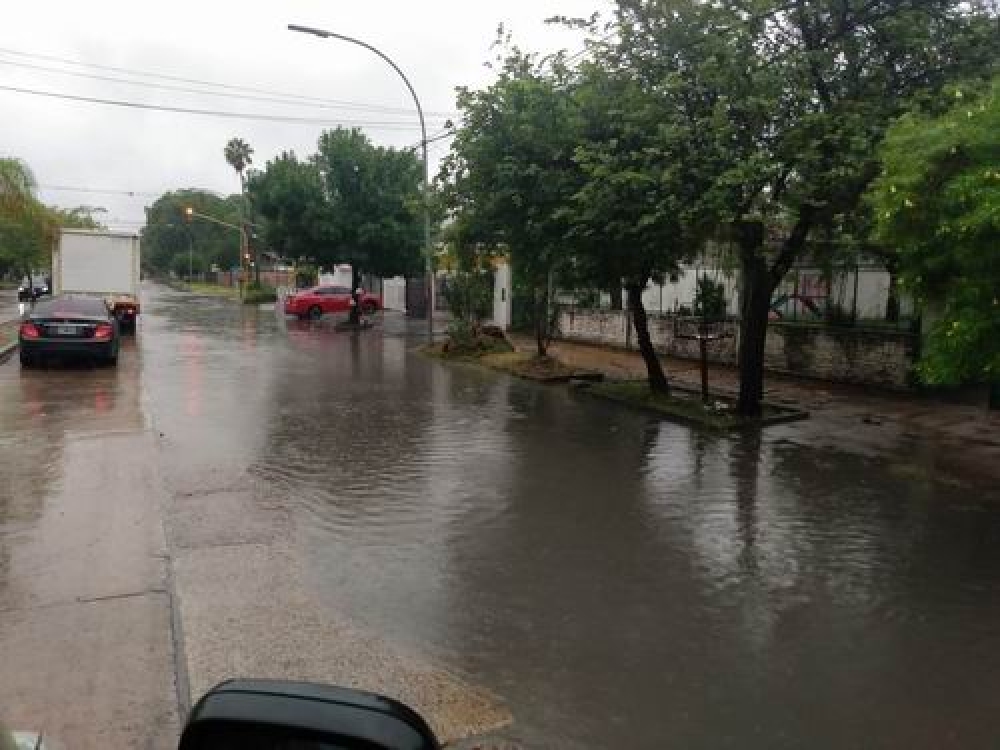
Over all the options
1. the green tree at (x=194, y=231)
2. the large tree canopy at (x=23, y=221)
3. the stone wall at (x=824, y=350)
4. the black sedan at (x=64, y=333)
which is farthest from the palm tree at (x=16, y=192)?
the green tree at (x=194, y=231)

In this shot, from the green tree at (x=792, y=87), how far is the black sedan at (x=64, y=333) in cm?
1136

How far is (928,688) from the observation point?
14.3 ft

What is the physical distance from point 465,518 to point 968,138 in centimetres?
482

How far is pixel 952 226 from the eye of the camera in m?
6.35

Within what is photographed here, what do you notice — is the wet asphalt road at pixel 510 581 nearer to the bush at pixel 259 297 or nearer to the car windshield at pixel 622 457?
the car windshield at pixel 622 457

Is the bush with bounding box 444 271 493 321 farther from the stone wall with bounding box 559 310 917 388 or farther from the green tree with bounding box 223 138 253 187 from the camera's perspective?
the green tree with bounding box 223 138 253 187

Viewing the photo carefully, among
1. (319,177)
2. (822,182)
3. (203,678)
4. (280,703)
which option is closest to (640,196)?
(822,182)

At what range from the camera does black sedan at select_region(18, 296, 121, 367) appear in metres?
16.4

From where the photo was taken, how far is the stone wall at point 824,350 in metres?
15.1

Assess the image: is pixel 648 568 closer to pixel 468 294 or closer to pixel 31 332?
pixel 31 332

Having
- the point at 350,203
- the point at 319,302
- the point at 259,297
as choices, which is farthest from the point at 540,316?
the point at 259,297

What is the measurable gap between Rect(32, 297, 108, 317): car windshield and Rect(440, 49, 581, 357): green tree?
7.83 meters

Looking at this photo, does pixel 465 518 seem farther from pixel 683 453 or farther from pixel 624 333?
pixel 624 333

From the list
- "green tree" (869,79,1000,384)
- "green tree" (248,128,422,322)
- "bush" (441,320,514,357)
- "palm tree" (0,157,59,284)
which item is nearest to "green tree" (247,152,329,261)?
"green tree" (248,128,422,322)
